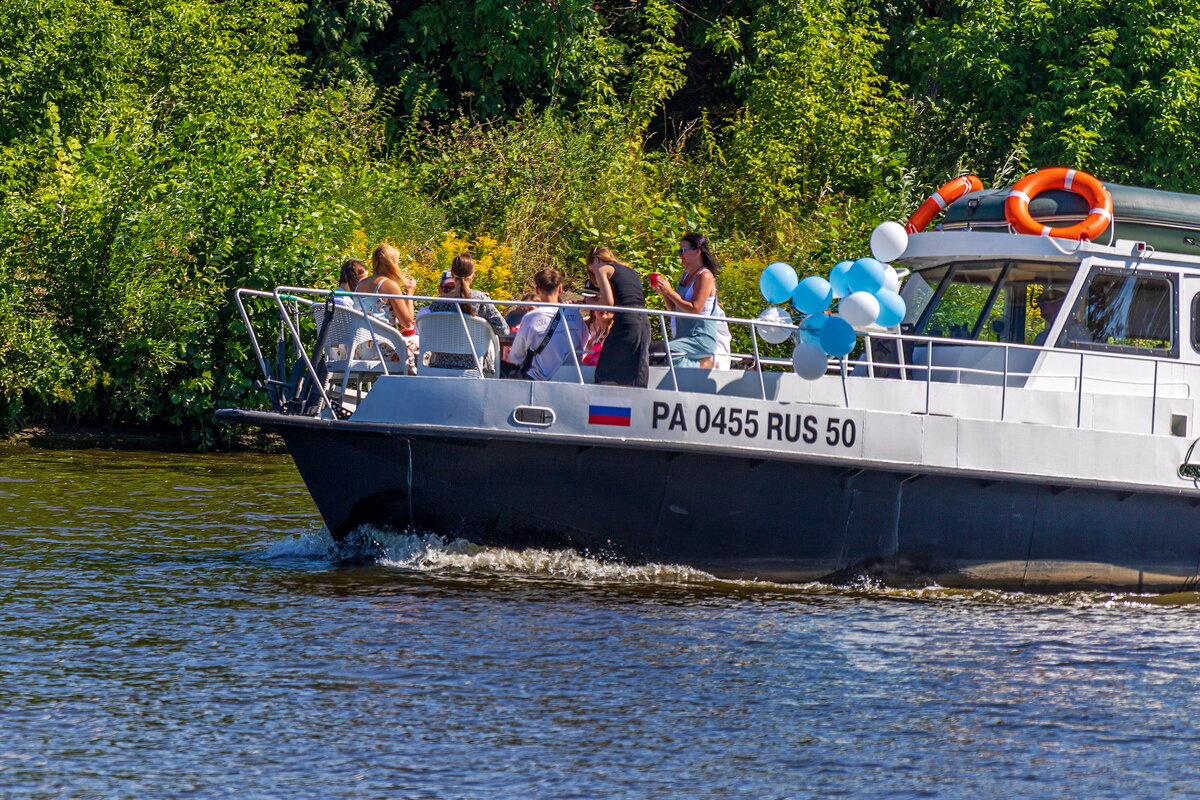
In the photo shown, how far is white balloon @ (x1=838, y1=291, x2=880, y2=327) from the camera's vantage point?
8867 millimetres

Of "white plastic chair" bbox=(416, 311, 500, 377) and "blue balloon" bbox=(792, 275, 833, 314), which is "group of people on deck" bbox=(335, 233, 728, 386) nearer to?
"white plastic chair" bbox=(416, 311, 500, 377)

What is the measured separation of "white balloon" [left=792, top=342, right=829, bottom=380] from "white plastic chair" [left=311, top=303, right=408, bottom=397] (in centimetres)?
241

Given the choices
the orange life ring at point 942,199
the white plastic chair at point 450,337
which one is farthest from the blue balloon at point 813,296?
the orange life ring at point 942,199

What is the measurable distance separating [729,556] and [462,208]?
1215 cm

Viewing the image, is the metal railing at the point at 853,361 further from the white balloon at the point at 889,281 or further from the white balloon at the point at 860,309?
the white balloon at the point at 889,281

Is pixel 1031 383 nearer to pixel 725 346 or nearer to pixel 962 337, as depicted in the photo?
pixel 962 337

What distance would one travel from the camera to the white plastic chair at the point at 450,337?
30.1 feet

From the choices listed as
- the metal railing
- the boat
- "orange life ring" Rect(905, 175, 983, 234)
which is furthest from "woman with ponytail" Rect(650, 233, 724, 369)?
"orange life ring" Rect(905, 175, 983, 234)

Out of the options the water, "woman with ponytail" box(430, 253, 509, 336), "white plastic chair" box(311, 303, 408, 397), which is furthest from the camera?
"woman with ponytail" box(430, 253, 509, 336)

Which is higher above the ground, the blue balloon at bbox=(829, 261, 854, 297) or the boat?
the blue balloon at bbox=(829, 261, 854, 297)

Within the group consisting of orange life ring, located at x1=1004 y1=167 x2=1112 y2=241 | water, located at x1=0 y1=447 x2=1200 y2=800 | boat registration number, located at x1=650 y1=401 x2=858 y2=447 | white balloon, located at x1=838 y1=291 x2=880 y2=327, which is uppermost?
orange life ring, located at x1=1004 y1=167 x2=1112 y2=241

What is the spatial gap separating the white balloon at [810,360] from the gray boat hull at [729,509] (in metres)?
0.55

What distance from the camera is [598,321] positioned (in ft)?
31.6

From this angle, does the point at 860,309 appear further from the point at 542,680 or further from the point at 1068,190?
the point at 542,680
